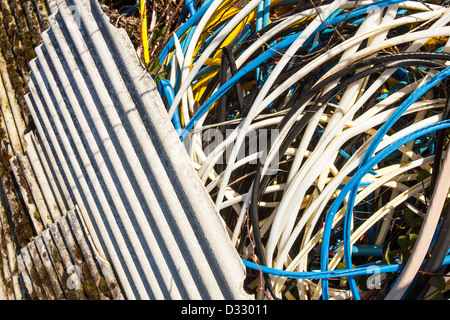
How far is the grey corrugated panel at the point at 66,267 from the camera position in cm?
149

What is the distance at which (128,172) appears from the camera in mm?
1396

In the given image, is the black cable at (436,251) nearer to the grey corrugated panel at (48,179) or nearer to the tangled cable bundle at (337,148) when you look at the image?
the tangled cable bundle at (337,148)

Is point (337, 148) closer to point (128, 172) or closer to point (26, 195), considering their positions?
point (128, 172)

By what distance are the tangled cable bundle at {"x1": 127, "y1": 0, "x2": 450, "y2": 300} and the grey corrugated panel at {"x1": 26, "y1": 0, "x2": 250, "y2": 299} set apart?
5.8 inches

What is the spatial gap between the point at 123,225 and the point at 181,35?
87cm

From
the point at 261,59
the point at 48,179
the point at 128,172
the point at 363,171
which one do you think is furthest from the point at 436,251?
the point at 48,179

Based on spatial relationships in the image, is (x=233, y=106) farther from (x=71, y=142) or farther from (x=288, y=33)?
(x=71, y=142)

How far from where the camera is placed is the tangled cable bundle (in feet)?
3.91

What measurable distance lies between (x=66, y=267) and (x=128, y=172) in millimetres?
548

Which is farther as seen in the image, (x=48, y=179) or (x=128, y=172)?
(x=48, y=179)

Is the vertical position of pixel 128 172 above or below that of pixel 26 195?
above

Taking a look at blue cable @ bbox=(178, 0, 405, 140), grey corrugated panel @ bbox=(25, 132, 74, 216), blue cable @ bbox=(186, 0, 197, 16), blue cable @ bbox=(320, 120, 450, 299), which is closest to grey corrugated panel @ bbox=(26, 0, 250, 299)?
grey corrugated panel @ bbox=(25, 132, 74, 216)

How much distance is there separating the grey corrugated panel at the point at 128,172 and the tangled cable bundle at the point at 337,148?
0.15 meters
